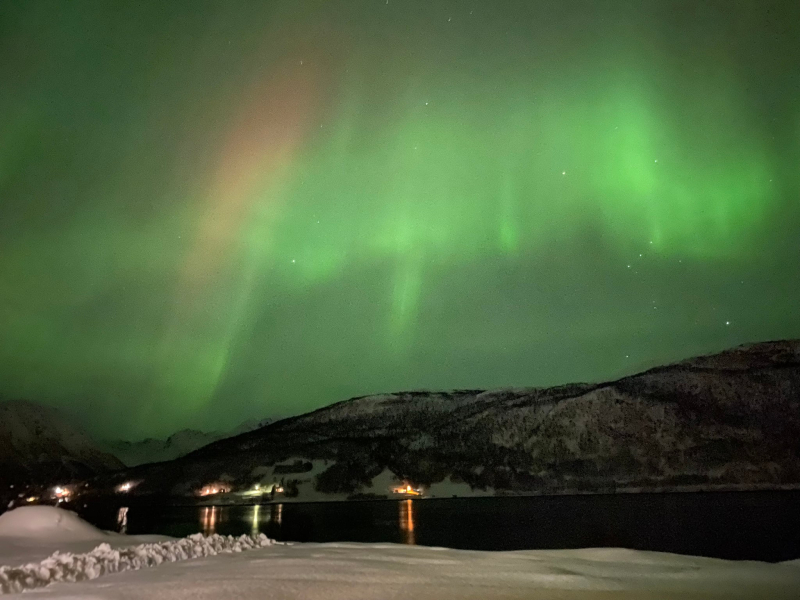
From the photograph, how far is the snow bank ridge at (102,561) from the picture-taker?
12.4m

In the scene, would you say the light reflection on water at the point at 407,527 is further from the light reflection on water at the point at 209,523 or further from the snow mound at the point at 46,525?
the snow mound at the point at 46,525

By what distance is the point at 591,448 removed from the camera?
6845 inches

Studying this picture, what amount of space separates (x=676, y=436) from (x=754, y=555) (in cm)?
15334

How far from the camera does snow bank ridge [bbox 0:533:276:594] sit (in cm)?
1239

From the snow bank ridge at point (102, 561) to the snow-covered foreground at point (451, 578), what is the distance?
33cm

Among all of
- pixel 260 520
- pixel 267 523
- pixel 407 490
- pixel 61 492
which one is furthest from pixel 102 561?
pixel 61 492

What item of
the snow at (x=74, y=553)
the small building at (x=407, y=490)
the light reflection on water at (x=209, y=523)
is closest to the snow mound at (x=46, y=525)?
the snow at (x=74, y=553)

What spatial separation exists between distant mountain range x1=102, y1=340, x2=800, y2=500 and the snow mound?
15642 centimetres

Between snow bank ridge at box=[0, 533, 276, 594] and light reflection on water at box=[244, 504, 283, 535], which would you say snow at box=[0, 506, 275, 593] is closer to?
snow bank ridge at box=[0, 533, 276, 594]

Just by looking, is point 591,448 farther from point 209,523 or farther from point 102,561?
point 102,561

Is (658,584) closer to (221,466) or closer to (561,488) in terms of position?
(561,488)

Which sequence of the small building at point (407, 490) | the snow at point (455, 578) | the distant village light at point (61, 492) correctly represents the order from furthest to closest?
the small building at point (407, 490), the distant village light at point (61, 492), the snow at point (455, 578)

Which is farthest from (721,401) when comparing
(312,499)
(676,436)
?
(312,499)

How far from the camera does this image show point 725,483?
151 metres
